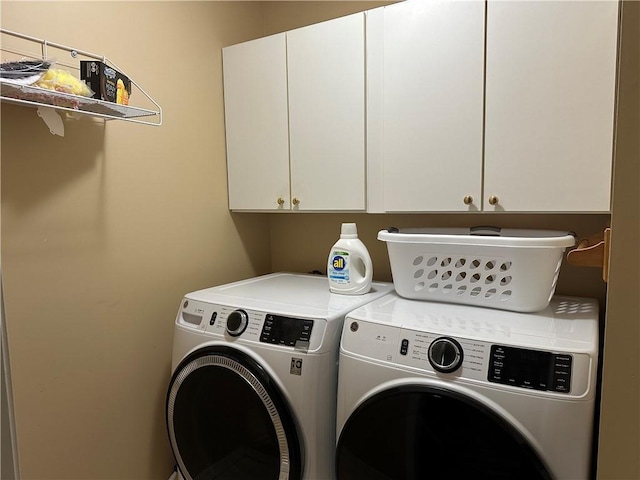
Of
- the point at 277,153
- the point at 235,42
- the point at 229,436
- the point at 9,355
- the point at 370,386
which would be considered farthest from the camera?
the point at 235,42

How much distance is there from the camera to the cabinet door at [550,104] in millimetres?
1227

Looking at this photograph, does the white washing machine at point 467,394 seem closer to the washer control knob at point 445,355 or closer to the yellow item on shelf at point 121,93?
the washer control knob at point 445,355

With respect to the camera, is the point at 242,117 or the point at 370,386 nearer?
the point at 370,386

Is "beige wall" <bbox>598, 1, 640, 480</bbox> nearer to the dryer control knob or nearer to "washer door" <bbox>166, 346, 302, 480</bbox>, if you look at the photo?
"washer door" <bbox>166, 346, 302, 480</bbox>

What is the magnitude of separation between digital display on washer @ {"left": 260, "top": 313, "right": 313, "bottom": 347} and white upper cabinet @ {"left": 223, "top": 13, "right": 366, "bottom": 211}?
539 mm

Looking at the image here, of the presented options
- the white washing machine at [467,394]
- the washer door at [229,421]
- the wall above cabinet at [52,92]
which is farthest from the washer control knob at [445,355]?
the wall above cabinet at [52,92]

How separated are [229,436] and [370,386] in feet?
1.83

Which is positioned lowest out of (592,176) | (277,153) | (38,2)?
(592,176)

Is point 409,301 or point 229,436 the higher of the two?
point 409,301

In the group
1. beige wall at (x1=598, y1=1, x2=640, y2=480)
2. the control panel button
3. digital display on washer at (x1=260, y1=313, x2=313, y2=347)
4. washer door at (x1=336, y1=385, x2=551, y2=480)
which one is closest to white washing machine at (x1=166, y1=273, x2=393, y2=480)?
digital display on washer at (x1=260, y1=313, x2=313, y2=347)

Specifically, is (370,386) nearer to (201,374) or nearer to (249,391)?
(249,391)

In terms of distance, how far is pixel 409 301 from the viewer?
151 cm

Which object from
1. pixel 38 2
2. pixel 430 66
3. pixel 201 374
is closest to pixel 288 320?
pixel 201 374

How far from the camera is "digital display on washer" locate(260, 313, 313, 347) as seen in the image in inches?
51.9
